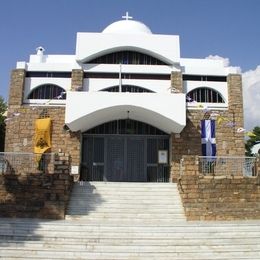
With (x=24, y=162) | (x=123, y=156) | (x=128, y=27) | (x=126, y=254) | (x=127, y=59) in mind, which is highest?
(x=128, y=27)

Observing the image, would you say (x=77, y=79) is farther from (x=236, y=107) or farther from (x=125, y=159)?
(x=236, y=107)

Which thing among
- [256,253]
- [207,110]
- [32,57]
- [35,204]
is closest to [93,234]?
[35,204]

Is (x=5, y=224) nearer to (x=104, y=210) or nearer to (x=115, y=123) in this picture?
(x=104, y=210)

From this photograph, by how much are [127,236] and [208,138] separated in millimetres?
8619

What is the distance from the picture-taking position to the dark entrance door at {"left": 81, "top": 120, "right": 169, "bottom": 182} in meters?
17.8

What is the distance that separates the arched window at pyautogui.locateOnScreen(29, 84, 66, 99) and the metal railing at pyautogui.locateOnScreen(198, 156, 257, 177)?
7.88 metres

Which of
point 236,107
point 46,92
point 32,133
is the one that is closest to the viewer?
point 32,133

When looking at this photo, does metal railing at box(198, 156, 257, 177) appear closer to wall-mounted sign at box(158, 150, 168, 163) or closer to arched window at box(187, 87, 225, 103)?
wall-mounted sign at box(158, 150, 168, 163)

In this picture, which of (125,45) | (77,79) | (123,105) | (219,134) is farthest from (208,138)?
(77,79)

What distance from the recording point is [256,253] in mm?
9695

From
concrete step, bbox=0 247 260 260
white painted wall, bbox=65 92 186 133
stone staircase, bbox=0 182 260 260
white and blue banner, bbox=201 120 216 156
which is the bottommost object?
concrete step, bbox=0 247 260 260

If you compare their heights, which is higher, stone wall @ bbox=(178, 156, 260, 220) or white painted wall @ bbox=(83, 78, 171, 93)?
white painted wall @ bbox=(83, 78, 171, 93)

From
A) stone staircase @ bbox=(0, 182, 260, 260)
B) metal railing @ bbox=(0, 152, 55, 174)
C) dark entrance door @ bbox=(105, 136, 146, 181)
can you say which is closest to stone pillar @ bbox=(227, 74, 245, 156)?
dark entrance door @ bbox=(105, 136, 146, 181)

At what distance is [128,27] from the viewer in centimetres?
2084
